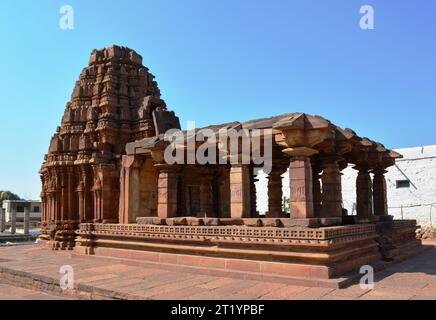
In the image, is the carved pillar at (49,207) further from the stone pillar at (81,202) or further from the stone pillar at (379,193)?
the stone pillar at (379,193)

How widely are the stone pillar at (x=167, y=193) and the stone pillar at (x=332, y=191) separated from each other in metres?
3.78

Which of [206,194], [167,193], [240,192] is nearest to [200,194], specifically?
[206,194]

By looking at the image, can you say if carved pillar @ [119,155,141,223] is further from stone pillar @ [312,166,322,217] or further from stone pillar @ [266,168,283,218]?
stone pillar @ [312,166,322,217]

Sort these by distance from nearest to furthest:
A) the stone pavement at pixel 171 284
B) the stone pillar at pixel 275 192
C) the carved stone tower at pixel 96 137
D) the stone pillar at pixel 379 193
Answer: the stone pavement at pixel 171 284 < the stone pillar at pixel 379 193 < the stone pillar at pixel 275 192 < the carved stone tower at pixel 96 137

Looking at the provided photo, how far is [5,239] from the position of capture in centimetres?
2625

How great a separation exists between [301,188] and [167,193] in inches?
147

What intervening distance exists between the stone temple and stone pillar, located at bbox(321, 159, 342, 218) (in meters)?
0.02

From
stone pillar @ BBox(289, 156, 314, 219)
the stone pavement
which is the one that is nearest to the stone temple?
stone pillar @ BBox(289, 156, 314, 219)

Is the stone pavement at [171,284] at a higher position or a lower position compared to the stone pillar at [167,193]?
lower

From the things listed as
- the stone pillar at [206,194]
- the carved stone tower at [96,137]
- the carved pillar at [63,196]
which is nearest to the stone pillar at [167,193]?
the stone pillar at [206,194]

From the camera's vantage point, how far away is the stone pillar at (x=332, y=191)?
28.5 ft

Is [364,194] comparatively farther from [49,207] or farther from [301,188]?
[49,207]

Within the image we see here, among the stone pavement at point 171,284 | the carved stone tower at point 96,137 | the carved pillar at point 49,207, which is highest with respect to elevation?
the carved stone tower at point 96,137

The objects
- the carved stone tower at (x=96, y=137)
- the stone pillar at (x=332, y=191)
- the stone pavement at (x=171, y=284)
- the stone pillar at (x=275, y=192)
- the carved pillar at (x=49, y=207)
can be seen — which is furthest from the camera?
the carved pillar at (x=49, y=207)
